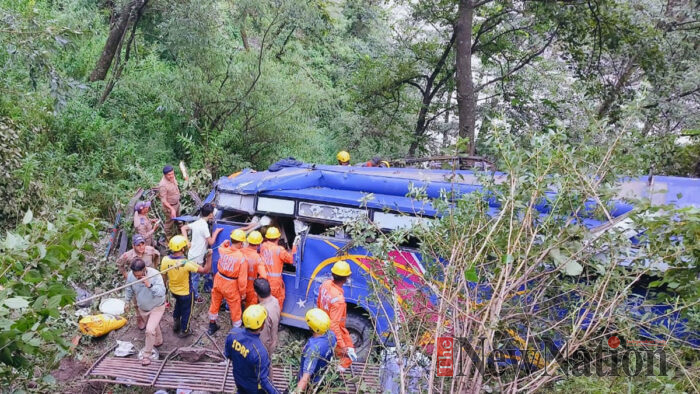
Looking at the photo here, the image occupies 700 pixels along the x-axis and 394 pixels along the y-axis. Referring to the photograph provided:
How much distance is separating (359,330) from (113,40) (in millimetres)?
9249

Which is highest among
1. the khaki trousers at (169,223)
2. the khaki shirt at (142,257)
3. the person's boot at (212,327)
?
the khaki trousers at (169,223)

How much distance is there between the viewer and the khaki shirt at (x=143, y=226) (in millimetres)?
7132

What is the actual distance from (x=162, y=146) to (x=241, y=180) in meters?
5.33

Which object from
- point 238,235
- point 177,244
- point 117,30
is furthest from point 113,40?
point 238,235

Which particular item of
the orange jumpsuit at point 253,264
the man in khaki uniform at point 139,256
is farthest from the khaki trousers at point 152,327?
the orange jumpsuit at point 253,264

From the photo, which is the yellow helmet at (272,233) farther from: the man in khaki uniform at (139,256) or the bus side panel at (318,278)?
the man in khaki uniform at (139,256)

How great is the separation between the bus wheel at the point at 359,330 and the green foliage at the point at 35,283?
3.37 metres

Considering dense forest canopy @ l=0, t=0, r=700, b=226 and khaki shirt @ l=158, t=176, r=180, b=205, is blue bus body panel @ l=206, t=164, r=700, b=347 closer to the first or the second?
khaki shirt @ l=158, t=176, r=180, b=205

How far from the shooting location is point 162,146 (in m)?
11.3

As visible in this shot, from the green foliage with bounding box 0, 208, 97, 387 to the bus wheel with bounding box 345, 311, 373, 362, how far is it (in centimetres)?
337

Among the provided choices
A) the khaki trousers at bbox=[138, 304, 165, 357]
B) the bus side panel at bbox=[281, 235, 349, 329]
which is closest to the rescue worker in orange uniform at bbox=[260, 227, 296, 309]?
the bus side panel at bbox=[281, 235, 349, 329]

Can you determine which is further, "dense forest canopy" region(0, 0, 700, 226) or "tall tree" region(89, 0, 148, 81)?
"tall tree" region(89, 0, 148, 81)

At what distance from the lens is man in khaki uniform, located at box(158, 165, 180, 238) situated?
7.71m

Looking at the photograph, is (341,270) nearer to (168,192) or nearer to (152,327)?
(152,327)
